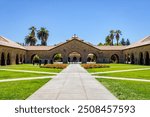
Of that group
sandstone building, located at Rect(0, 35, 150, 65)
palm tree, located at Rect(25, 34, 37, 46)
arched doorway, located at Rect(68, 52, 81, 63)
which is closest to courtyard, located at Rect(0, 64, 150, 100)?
sandstone building, located at Rect(0, 35, 150, 65)

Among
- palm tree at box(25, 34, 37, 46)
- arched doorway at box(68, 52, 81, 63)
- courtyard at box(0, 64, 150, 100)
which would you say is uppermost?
palm tree at box(25, 34, 37, 46)

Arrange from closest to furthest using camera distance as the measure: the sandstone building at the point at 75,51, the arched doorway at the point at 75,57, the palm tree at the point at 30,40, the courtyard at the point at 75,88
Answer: the courtyard at the point at 75,88 → the sandstone building at the point at 75,51 → the arched doorway at the point at 75,57 → the palm tree at the point at 30,40

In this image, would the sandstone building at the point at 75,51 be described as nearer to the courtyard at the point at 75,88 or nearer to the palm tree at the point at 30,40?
the palm tree at the point at 30,40

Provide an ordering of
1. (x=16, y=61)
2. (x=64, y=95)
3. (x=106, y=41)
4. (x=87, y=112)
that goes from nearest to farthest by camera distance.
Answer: (x=87, y=112)
(x=64, y=95)
(x=16, y=61)
(x=106, y=41)

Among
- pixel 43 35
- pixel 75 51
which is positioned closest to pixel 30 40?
pixel 43 35

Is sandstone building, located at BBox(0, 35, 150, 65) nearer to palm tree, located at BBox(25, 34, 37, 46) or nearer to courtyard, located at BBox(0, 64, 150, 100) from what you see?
palm tree, located at BBox(25, 34, 37, 46)

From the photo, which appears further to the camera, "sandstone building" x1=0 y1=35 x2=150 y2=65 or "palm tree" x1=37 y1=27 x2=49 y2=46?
"palm tree" x1=37 y1=27 x2=49 y2=46

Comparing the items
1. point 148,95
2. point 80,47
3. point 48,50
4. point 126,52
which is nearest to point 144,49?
point 126,52

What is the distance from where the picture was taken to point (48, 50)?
6606 cm

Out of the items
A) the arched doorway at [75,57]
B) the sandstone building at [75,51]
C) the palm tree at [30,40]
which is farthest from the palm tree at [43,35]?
the sandstone building at [75,51]

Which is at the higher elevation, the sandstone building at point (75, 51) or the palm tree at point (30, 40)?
the palm tree at point (30, 40)

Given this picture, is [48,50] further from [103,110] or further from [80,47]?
[103,110]

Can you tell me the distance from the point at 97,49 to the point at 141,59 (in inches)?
527

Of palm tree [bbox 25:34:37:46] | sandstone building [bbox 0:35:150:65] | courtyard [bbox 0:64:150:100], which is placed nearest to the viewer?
courtyard [bbox 0:64:150:100]
